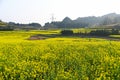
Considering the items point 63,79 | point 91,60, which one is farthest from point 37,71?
point 91,60

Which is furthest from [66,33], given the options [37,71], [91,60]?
[37,71]

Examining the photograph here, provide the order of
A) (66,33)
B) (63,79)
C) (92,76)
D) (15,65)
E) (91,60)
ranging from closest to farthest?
(63,79) < (92,76) < (15,65) < (91,60) < (66,33)

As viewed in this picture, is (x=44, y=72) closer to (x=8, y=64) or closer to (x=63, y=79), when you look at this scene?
(x=63, y=79)

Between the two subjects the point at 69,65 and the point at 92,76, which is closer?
the point at 92,76

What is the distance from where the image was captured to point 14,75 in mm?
15891

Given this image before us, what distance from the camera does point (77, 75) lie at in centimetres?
1449

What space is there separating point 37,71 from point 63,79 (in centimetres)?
300

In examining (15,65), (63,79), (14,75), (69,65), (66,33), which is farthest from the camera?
(66,33)

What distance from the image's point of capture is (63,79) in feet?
45.0

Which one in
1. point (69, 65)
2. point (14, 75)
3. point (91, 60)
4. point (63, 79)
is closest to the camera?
point (63, 79)

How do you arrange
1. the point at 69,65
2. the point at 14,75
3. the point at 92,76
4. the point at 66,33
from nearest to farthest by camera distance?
the point at 92,76, the point at 14,75, the point at 69,65, the point at 66,33

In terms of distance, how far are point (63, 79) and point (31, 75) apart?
2298 mm

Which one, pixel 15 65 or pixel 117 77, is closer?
pixel 117 77

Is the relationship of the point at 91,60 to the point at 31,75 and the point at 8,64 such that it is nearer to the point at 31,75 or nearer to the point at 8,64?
the point at 8,64
